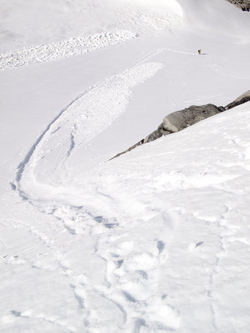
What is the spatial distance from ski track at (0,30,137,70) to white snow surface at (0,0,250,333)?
4723 mm

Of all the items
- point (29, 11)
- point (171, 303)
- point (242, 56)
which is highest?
point (29, 11)

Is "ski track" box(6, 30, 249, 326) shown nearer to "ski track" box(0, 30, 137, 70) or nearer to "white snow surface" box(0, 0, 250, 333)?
"white snow surface" box(0, 0, 250, 333)

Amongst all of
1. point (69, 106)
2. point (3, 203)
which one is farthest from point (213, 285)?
point (69, 106)

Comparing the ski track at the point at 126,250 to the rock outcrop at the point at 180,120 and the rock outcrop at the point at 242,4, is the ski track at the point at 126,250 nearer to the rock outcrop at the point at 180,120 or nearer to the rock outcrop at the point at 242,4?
the rock outcrop at the point at 180,120

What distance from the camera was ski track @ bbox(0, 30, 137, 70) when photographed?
77.0ft

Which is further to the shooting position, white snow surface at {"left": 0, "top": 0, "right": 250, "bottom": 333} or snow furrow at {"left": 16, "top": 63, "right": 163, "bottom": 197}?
snow furrow at {"left": 16, "top": 63, "right": 163, "bottom": 197}

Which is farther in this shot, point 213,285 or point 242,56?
point 242,56

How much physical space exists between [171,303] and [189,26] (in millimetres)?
34550

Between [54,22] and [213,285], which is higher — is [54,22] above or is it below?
above

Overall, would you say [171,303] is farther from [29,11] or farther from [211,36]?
[29,11]

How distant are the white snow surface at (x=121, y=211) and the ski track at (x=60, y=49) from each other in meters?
4.72

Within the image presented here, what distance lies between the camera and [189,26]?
33.2 m

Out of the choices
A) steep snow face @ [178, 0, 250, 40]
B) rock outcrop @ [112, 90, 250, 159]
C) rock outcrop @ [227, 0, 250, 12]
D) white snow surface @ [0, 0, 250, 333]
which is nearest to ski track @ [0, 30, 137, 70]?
white snow surface @ [0, 0, 250, 333]

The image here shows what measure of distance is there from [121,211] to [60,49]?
23.6m
